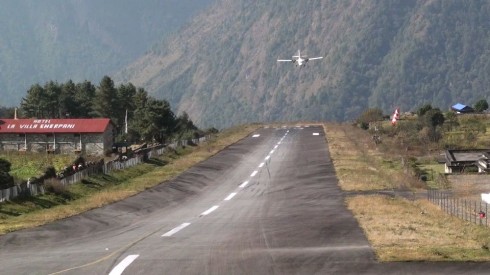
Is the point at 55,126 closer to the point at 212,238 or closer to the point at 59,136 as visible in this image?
the point at 59,136

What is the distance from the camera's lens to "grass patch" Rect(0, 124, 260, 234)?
1118 inches

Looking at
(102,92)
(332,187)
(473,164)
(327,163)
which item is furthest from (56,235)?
(102,92)

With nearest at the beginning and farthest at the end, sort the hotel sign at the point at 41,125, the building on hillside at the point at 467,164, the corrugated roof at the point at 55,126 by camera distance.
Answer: the building on hillside at the point at 467,164 → the corrugated roof at the point at 55,126 → the hotel sign at the point at 41,125

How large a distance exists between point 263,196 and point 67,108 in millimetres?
116946

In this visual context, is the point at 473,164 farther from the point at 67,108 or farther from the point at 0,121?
the point at 67,108

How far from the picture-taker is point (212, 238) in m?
19.8

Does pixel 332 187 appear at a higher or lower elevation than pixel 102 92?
lower

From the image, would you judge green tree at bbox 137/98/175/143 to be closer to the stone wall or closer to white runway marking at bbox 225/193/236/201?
the stone wall

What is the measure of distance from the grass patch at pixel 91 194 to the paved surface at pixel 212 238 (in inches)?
46.0

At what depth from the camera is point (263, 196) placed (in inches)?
1419

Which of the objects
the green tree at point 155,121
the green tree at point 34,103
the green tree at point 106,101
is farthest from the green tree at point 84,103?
the green tree at point 155,121

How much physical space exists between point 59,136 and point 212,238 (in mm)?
75804

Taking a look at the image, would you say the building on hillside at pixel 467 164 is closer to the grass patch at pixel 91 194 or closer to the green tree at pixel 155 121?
the grass patch at pixel 91 194

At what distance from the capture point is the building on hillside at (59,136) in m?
90.1
